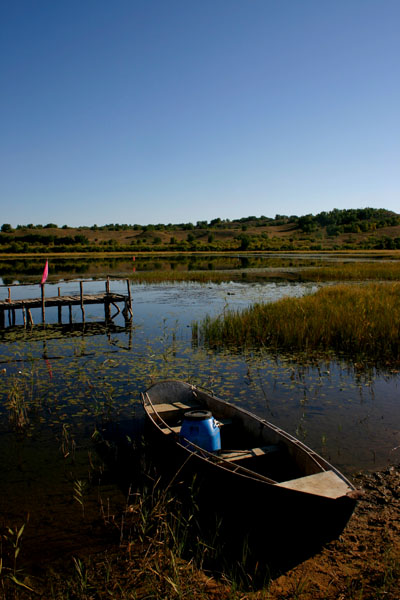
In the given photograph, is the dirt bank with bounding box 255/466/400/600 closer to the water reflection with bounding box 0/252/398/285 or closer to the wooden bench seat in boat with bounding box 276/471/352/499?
the wooden bench seat in boat with bounding box 276/471/352/499

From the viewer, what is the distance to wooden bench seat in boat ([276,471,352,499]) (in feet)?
14.9

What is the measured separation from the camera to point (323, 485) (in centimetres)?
473

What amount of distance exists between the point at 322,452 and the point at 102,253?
76.1 m

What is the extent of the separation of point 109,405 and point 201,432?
3245 millimetres

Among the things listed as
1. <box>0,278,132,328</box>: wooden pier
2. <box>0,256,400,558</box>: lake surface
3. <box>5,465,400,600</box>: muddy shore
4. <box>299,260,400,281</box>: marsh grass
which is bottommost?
<box>5,465,400,600</box>: muddy shore

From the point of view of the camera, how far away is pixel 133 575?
4477 millimetres

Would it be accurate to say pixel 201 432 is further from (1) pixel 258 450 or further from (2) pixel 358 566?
(2) pixel 358 566

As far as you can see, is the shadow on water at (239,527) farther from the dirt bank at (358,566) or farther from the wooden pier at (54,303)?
Answer: the wooden pier at (54,303)

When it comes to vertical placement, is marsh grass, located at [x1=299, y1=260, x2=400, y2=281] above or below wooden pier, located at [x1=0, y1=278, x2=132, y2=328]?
above

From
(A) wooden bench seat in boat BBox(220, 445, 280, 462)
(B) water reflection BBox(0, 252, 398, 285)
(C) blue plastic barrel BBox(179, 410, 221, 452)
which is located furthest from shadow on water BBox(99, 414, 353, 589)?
(B) water reflection BBox(0, 252, 398, 285)

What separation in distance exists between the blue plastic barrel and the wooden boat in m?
0.13

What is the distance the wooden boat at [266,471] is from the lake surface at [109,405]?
110 cm

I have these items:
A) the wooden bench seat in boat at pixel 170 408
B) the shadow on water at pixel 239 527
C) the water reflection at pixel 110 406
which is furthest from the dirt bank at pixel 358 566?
the wooden bench seat in boat at pixel 170 408

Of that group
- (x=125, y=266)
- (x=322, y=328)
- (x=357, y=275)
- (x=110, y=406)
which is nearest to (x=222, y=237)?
(x=125, y=266)
